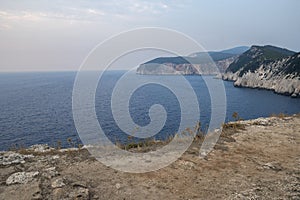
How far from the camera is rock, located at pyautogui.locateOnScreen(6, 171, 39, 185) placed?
7832 millimetres

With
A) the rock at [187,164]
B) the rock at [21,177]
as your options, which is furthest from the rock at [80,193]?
the rock at [187,164]

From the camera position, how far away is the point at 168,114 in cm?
4494

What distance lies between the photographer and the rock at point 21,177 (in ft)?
25.7

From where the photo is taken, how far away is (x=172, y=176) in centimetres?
829

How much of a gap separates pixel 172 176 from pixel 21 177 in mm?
5030

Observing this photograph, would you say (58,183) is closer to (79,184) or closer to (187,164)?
(79,184)

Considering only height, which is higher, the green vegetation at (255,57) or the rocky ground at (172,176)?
the green vegetation at (255,57)

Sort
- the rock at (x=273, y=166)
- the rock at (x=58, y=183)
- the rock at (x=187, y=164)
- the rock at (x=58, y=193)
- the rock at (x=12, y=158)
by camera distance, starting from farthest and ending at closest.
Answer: the rock at (x=12, y=158) < the rock at (x=187, y=164) < the rock at (x=273, y=166) < the rock at (x=58, y=183) < the rock at (x=58, y=193)

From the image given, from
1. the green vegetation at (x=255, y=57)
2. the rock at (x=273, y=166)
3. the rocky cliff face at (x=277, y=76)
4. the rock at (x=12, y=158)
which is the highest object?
the green vegetation at (x=255, y=57)

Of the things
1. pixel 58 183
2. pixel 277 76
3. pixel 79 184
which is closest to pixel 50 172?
pixel 58 183

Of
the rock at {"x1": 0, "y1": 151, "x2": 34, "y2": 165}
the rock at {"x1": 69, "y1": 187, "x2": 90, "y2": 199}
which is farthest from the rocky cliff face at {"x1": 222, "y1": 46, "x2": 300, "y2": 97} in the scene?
the rock at {"x1": 69, "y1": 187, "x2": 90, "y2": 199}

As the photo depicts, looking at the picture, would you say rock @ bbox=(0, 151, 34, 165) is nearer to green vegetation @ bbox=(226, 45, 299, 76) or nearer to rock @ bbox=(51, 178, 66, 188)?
rock @ bbox=(51, 178, 66, 188)

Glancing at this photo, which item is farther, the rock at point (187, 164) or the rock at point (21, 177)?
the rock at point (187, 164)

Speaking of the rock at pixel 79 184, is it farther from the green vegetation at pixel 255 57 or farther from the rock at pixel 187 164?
the green vegetation at pixel 255 57
